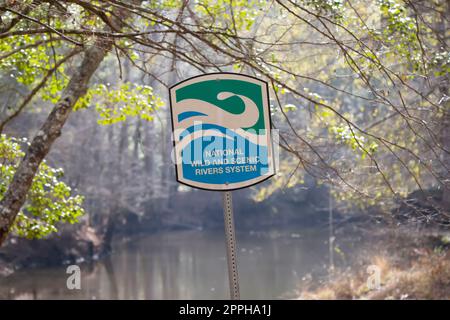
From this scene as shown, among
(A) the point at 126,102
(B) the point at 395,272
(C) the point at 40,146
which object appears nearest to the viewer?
(C) the point at 40,146

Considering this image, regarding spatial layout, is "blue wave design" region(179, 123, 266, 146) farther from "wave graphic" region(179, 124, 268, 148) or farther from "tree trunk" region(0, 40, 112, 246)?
"tree trunk" region(0, 40, 112, 246)

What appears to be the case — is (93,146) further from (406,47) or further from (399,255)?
(406,47)

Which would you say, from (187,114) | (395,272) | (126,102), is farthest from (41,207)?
(395,272)

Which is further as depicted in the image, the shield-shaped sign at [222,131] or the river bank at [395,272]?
the river bank at [395,272]

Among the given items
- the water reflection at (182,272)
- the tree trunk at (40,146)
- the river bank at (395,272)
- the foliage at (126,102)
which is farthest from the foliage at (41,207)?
the water reflection at (182,272)

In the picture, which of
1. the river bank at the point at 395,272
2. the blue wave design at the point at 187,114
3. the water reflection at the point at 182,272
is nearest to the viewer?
the blue wave design at the point at 187,114

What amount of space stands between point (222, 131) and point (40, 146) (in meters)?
3.63

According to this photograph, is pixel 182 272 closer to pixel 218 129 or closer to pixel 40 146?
pixel 40 146

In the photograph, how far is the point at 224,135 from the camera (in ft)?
11.0

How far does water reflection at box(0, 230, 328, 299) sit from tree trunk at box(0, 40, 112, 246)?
10.7 metres

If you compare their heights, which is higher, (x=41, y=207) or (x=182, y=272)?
(x=41, y=207)

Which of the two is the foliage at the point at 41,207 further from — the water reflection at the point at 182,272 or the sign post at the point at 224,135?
the water reflection at the point at 182,272

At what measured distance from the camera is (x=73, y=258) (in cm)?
2388

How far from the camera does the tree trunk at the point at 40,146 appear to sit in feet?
20.6
